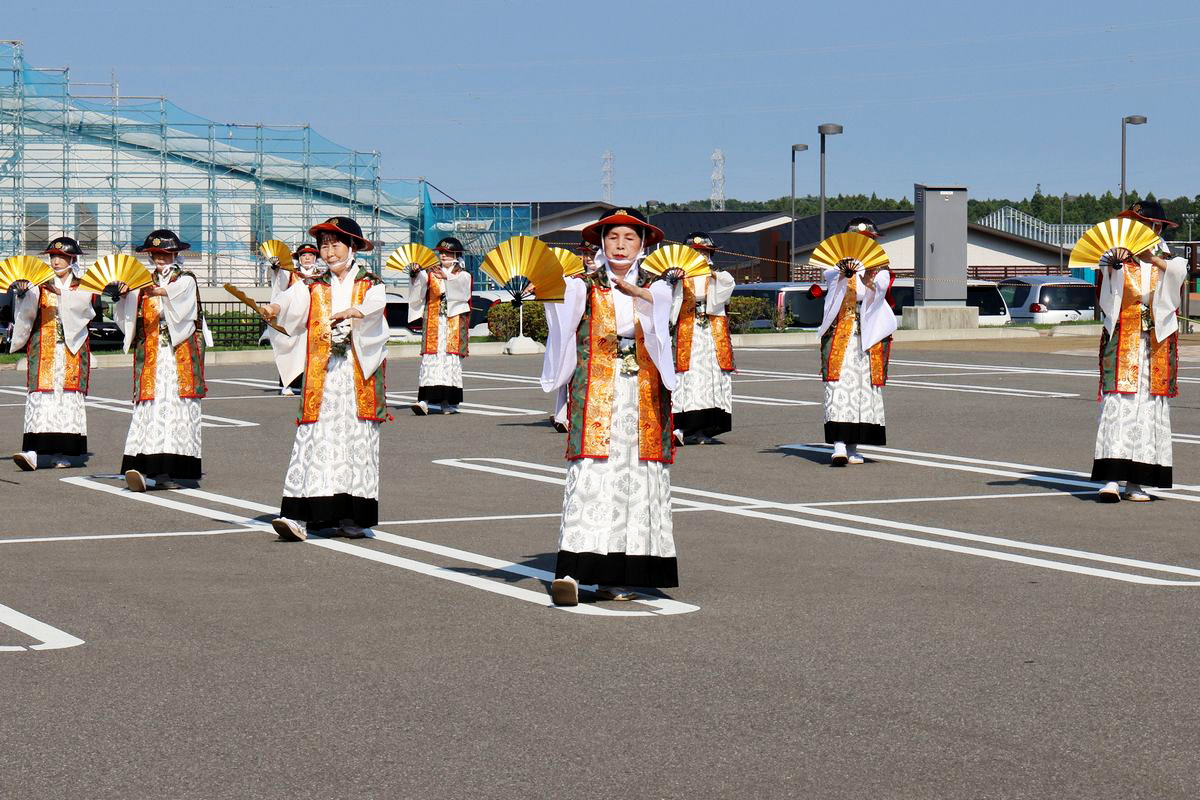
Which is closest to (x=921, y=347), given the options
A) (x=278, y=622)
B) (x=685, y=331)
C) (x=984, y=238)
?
(x=685, y=331)

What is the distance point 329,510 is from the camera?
10148mm

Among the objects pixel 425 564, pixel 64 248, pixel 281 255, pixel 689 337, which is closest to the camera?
pixel 425 564

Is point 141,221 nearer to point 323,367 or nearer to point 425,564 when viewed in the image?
point 323,367

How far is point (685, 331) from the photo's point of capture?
16062mm

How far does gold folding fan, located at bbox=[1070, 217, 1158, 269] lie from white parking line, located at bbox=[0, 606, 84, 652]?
24.7 feet

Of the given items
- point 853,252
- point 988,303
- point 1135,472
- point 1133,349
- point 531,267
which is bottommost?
point 1135,472

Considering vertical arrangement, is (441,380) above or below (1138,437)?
above

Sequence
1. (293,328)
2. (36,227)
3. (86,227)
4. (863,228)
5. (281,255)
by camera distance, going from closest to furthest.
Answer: (293,328) < (863,228) < (281,255) < (36,227) < (86,227)

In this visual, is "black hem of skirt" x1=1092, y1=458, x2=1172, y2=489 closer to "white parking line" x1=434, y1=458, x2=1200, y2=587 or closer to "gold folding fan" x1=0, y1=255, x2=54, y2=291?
"white parking line" x1=434, y1=458, x2=1200, y2=587

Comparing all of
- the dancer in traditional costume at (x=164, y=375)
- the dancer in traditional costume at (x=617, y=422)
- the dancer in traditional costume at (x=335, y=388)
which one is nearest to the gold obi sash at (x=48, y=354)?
the dancer in traditional costume at (x=164, y=375)

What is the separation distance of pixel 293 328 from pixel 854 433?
5850mm

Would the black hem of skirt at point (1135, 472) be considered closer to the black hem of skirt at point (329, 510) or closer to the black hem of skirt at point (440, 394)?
the black hem of skirt at point (329, 510)

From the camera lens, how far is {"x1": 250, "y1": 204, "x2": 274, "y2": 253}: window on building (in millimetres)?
50562

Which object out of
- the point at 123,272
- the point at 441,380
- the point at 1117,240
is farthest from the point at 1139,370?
the point at 441,380
